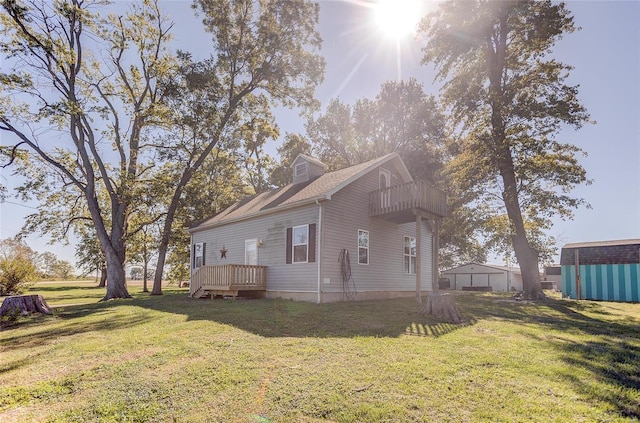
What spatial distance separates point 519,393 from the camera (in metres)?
3.98

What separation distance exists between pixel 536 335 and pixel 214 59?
2089 cm

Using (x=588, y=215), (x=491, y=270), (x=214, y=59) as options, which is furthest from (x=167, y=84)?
(x=491, y=270)

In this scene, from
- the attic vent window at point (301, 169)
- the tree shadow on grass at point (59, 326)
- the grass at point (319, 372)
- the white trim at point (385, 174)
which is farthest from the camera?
the attic vent window at point (301, 169)

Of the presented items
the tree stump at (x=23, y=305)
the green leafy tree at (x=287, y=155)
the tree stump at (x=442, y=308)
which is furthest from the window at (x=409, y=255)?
the green leafy tree at (x=287, y=155)

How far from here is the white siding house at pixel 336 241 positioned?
483 inches

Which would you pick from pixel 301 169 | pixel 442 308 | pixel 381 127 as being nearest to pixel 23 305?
pixel 301 169

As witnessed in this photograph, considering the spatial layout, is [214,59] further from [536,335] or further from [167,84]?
[536,335]

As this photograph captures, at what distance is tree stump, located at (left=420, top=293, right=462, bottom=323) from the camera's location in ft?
29.6

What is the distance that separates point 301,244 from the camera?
12.8 m

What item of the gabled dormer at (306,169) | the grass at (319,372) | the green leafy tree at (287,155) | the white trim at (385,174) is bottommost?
the grass at (319,372)

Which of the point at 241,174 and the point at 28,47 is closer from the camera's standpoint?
the point at 28,47

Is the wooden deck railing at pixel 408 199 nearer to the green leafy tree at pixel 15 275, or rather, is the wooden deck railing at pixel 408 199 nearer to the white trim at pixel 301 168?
the white trim at pixel 301 168

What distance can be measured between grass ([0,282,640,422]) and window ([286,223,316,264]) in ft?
13.6

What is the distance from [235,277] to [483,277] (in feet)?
94.3
